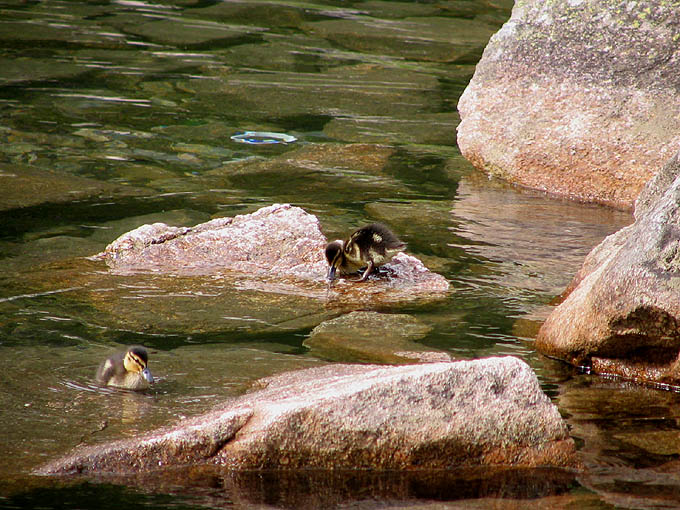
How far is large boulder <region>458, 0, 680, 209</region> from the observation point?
9664 millimetres

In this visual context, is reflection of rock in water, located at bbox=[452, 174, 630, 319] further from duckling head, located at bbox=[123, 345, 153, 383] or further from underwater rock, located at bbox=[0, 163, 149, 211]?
underwater rock, located at bbox=[0, 163, 149, 211]

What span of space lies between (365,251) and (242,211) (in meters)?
2.06

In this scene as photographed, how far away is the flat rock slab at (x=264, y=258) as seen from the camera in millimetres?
7309

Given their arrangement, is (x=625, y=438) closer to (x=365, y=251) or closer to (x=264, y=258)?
(x=365, y=251)

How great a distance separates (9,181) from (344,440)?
20.1ft

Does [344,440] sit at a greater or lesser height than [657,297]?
lesser

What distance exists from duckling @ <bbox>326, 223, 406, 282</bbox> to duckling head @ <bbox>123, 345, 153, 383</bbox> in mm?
2103

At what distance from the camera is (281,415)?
14.9ft

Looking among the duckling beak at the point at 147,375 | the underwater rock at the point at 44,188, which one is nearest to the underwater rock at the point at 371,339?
the duckling beak at the point at 147,375

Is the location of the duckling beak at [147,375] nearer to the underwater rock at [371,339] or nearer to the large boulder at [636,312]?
the underwater rock at [371,339]

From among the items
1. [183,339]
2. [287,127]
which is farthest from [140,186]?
[183,339]

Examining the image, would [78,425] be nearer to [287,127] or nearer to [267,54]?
[287,127]

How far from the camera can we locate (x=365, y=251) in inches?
288

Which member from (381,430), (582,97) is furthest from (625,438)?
(582,97)
